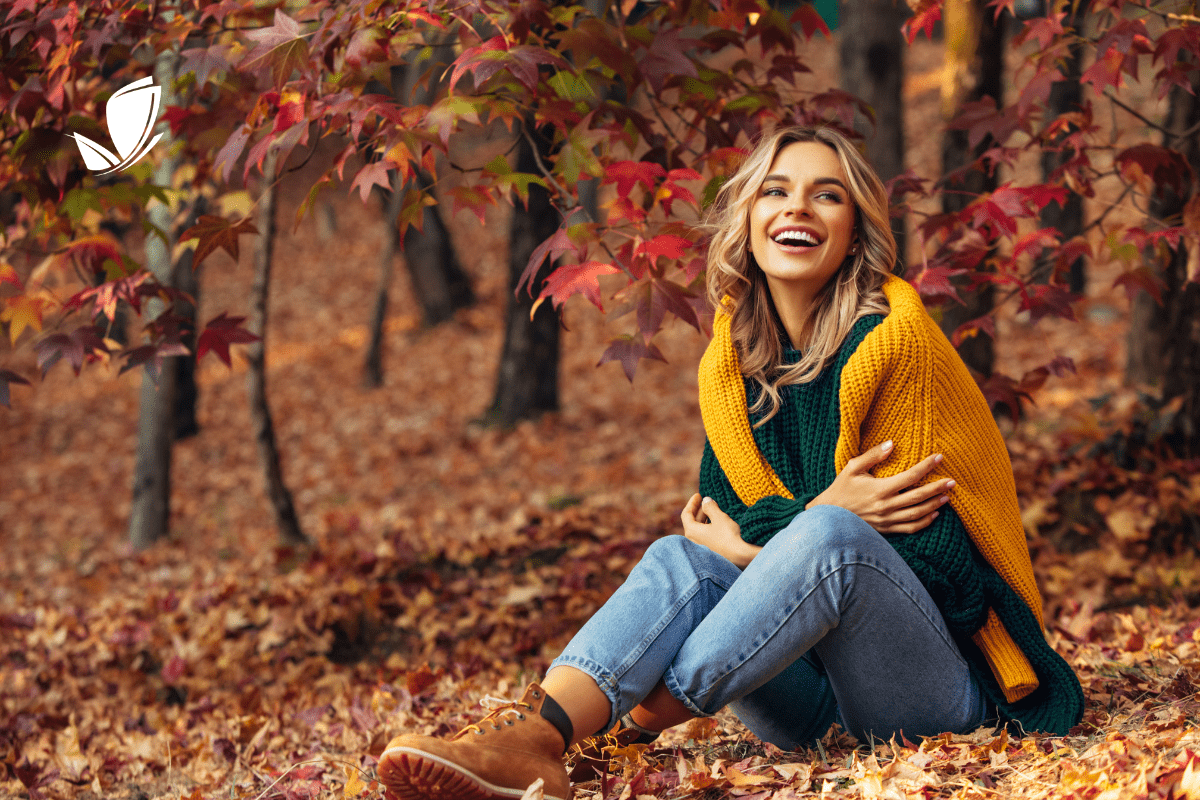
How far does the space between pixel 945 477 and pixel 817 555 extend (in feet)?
1.18

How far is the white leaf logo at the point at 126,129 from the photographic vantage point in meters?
2.56

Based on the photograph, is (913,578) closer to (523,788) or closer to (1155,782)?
(1155,782)

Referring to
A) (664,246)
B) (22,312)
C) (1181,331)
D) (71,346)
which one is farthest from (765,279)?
(1181,331)

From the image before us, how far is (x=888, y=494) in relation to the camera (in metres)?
1.99

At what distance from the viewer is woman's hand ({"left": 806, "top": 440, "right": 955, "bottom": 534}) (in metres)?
1.96

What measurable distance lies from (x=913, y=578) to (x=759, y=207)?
93 centimetres

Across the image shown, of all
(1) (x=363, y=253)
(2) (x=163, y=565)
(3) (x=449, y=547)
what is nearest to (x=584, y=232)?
(3) (x=449, y=547)

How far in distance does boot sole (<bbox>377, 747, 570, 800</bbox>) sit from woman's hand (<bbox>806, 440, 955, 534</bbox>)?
2.94 ft

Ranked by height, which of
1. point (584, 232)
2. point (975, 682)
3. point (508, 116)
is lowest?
point (975, 682)

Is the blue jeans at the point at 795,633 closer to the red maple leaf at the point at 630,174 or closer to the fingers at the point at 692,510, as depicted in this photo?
the fingers at the point at 692,510

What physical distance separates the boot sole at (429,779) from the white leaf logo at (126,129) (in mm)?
1807

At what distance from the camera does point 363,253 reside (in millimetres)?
14688

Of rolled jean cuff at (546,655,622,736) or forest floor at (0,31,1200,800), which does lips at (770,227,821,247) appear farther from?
forest floor at (0,31,1200,800)

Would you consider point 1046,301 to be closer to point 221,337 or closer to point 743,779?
point 743,779
